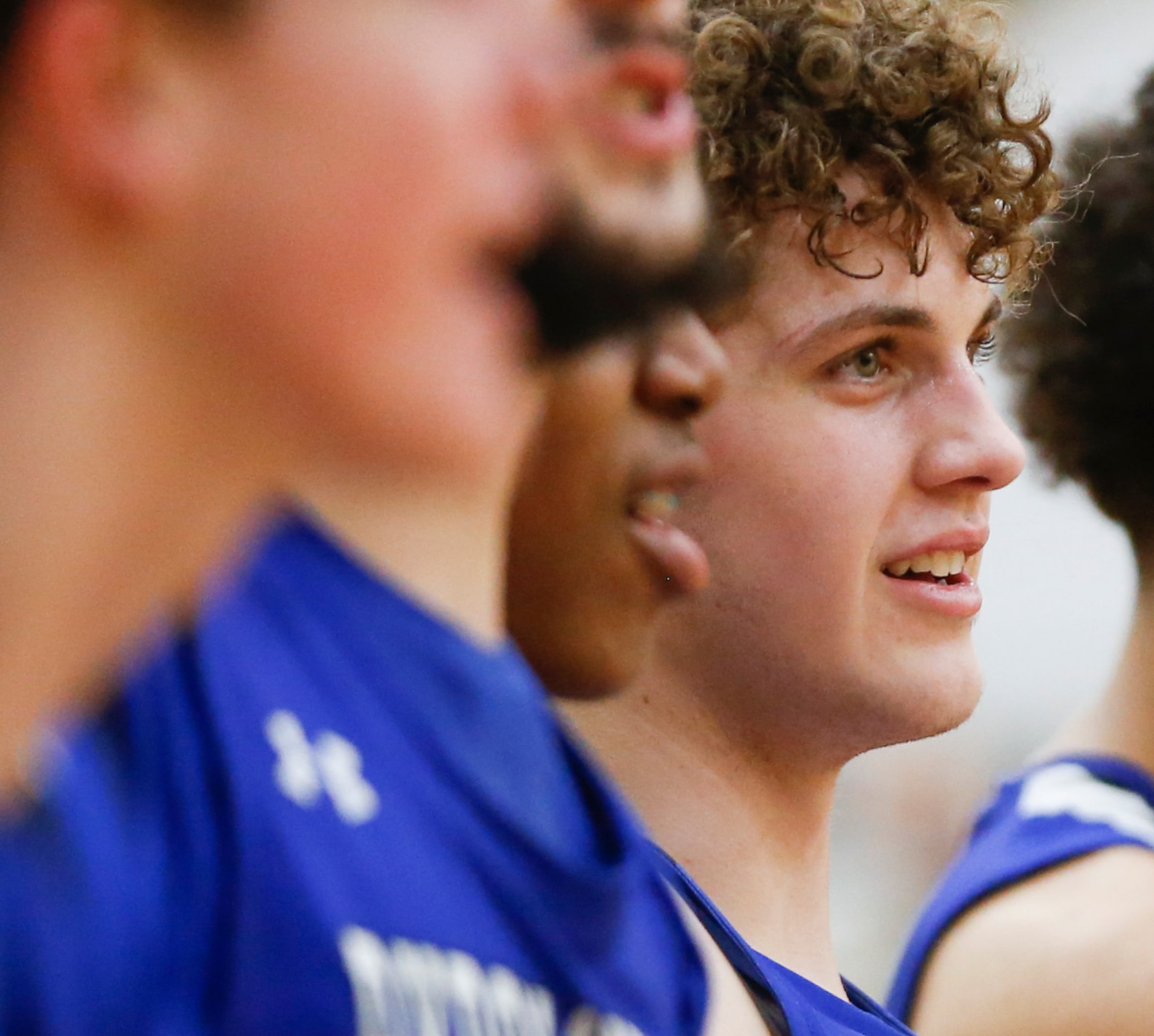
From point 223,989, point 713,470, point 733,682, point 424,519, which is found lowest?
point 223,989

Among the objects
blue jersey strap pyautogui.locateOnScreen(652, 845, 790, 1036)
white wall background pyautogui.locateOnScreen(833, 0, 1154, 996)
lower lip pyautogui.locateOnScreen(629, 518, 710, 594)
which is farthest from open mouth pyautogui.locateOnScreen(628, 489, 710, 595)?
white wall background pyautogui.locateOnScreen(833, 0, 1154, 996)

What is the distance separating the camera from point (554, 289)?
0.49 meters

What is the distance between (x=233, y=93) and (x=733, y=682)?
959 millimetres

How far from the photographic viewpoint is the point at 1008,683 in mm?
5996

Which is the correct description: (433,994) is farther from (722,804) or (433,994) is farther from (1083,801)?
(1083,801)

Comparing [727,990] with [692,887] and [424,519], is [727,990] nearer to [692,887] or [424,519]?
[692,887]

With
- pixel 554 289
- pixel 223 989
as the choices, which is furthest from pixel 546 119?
pixel 223 989

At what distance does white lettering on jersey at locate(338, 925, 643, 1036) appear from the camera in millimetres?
504

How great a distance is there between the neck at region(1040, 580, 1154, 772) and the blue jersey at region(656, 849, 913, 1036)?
→ 0.70 metres

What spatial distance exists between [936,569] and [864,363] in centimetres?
19

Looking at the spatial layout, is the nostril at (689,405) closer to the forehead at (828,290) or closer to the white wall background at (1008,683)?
the forehead at (828,290)

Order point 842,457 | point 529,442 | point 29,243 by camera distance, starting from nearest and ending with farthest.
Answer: point 29,243, point 529,442, point 842,457

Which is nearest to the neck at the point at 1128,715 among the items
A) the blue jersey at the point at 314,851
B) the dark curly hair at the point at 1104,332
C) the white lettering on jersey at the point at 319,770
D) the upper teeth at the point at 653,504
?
the dark curly hair at the point at 1104,332

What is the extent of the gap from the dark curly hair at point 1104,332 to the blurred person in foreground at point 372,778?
5.07ft
